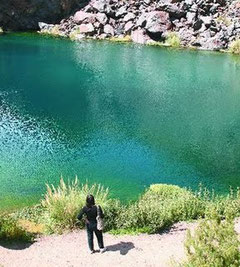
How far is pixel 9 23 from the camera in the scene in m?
93.8

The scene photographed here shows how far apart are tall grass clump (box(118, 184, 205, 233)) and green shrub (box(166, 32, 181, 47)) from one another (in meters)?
66.0

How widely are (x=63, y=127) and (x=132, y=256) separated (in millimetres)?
21786

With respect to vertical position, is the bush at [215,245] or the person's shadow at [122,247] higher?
the bush at [215,245]

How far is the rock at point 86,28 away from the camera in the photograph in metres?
90.5

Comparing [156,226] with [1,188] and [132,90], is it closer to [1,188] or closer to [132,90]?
[1,188]

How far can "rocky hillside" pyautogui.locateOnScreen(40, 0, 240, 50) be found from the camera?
8825 cm

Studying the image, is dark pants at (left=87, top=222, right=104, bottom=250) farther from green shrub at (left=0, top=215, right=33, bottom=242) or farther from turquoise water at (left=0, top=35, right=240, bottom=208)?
turquoise water at (left=0, top=35, right=240, bottom=208)

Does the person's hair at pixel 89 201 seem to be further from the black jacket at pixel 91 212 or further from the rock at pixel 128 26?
the rock at pixel 128 26

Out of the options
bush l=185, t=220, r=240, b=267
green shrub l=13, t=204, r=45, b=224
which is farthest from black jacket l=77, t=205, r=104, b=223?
bush l=185, t=220, r=240, b=267

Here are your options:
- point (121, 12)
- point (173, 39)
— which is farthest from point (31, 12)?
point (173, 39)

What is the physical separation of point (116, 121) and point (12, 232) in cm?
2286

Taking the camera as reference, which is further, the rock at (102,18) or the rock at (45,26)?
the rock at (45,26)

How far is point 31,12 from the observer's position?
9519 cm

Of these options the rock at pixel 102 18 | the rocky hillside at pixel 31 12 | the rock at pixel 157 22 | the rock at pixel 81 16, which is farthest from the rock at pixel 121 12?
the rocky hillside at pixel 31 12
